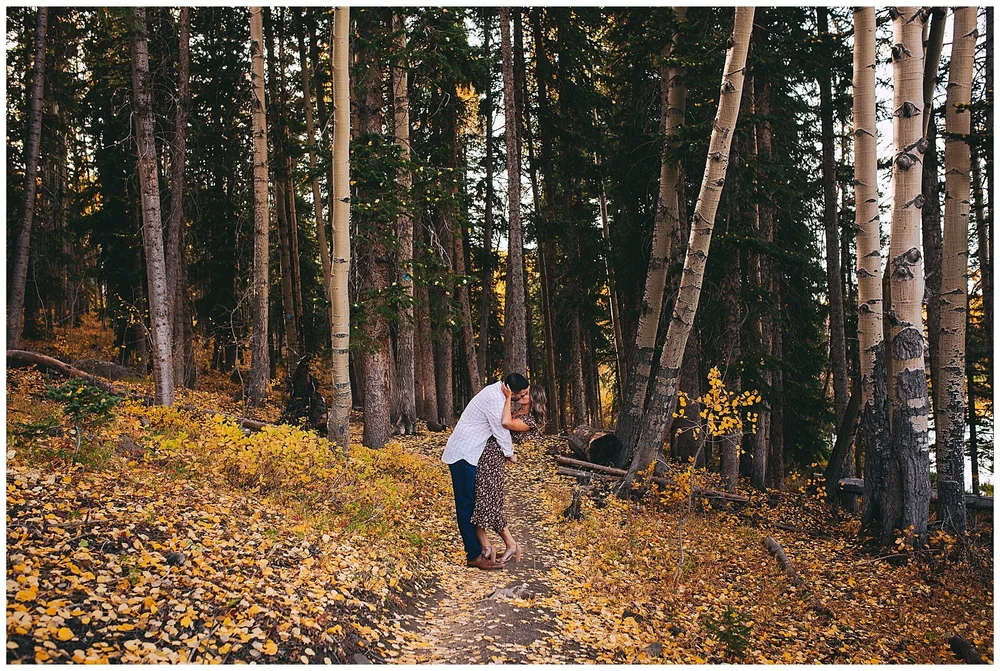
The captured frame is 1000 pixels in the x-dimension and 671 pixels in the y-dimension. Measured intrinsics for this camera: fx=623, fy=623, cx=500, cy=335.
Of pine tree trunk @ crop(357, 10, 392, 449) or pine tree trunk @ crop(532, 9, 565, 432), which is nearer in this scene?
pine tree trunk @ crop(357, 10, 392, 449)

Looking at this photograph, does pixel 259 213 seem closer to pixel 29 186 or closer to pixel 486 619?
pixel 29 186

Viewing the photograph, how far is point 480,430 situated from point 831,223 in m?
10.3

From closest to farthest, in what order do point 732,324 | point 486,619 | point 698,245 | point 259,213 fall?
point 486,619
point 698,245
point 732,324
point 259,213

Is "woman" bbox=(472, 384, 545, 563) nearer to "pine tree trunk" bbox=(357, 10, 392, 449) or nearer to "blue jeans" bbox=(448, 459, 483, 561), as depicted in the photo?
"blue jeans" bbox=(448, 459, 483, 561)

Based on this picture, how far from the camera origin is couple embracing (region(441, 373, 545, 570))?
6.08 meters

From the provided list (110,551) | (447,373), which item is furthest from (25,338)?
(110,551)

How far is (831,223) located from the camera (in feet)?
42.5

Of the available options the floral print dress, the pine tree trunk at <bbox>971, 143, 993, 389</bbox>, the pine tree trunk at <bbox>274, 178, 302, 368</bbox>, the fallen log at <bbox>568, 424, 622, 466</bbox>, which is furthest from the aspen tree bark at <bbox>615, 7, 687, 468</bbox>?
the pine tree trunk at <bbox>274, 178, 302, 368</bbox>

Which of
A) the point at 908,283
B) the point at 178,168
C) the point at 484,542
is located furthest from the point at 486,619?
the point at 178,168

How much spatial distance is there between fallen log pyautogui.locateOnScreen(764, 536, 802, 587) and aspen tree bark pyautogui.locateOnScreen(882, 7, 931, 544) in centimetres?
160

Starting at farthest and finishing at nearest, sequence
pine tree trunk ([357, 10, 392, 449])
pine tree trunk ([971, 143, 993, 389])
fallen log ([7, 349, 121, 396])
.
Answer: pine tree trunk ([971, 143, 993, 389]) < pine tree trunk ([357, 10, 392, 449]) < fallen log ([7, 349, 121, 396])

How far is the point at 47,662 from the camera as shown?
11.6ft

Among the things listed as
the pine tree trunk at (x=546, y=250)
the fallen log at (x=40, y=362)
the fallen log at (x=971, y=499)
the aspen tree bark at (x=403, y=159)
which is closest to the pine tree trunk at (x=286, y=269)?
the aspen tree bark at (x=403, y=159)

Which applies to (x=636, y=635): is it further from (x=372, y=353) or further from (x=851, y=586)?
(x=372, y=353)
